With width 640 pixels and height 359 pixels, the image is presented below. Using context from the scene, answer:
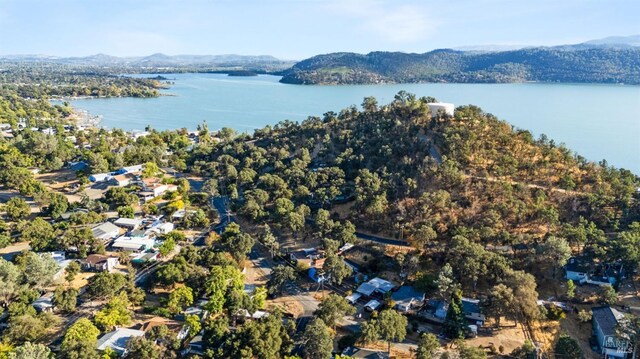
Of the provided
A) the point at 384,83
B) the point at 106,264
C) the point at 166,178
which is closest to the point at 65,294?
the point at 106,264

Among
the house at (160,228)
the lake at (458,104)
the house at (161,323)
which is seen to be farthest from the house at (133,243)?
the lake at (458,104)

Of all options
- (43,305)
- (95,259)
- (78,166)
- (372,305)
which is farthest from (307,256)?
(78,166)

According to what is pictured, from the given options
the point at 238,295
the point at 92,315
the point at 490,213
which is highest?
A: the point at 490,213

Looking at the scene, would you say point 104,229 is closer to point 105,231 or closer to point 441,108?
point 105,231

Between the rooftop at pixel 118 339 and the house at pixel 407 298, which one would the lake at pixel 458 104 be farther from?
the rooftop at pixel 118 339

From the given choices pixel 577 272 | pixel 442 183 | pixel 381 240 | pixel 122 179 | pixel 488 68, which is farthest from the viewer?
pixel 488 68

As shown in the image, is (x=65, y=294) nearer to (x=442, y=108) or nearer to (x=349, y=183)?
(x=349, y=183)

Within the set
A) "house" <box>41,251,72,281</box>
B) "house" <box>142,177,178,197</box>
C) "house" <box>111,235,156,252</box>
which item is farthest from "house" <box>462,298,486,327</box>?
"house" <box>142,177,178,197</box>
